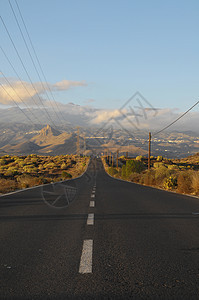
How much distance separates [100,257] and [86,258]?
0.80 feet

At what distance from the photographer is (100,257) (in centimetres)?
489

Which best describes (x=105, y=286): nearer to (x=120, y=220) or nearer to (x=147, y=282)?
(x=147, y=282)

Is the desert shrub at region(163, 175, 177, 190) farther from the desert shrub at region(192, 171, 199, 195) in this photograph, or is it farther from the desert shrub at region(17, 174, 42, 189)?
the desert shrub at region(17, 174, 42, 189)

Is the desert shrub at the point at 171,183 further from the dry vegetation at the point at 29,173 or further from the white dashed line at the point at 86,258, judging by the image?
the white dashed line at the point at 86,258

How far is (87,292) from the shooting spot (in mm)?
3510

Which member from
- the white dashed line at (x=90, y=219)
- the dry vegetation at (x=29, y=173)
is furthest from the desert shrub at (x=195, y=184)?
the dry vegetation at (x=29, y=173)

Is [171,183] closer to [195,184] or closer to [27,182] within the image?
[195,184]

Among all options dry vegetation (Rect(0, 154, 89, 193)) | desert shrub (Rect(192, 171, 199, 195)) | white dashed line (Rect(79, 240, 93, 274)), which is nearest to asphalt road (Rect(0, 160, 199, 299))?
white dashed line (Rect(79, 240, 93, 274))

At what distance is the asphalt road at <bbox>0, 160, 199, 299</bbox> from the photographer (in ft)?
11.8

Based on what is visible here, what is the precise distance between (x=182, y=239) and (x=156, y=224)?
157 cm

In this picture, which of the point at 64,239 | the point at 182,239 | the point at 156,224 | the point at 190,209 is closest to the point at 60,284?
the point at 64,239

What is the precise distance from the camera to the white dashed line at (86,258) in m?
4.28

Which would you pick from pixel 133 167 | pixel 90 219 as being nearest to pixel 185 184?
pixel 90 219

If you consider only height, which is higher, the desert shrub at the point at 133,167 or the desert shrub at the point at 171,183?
the desert shrub at the point at 171,183
